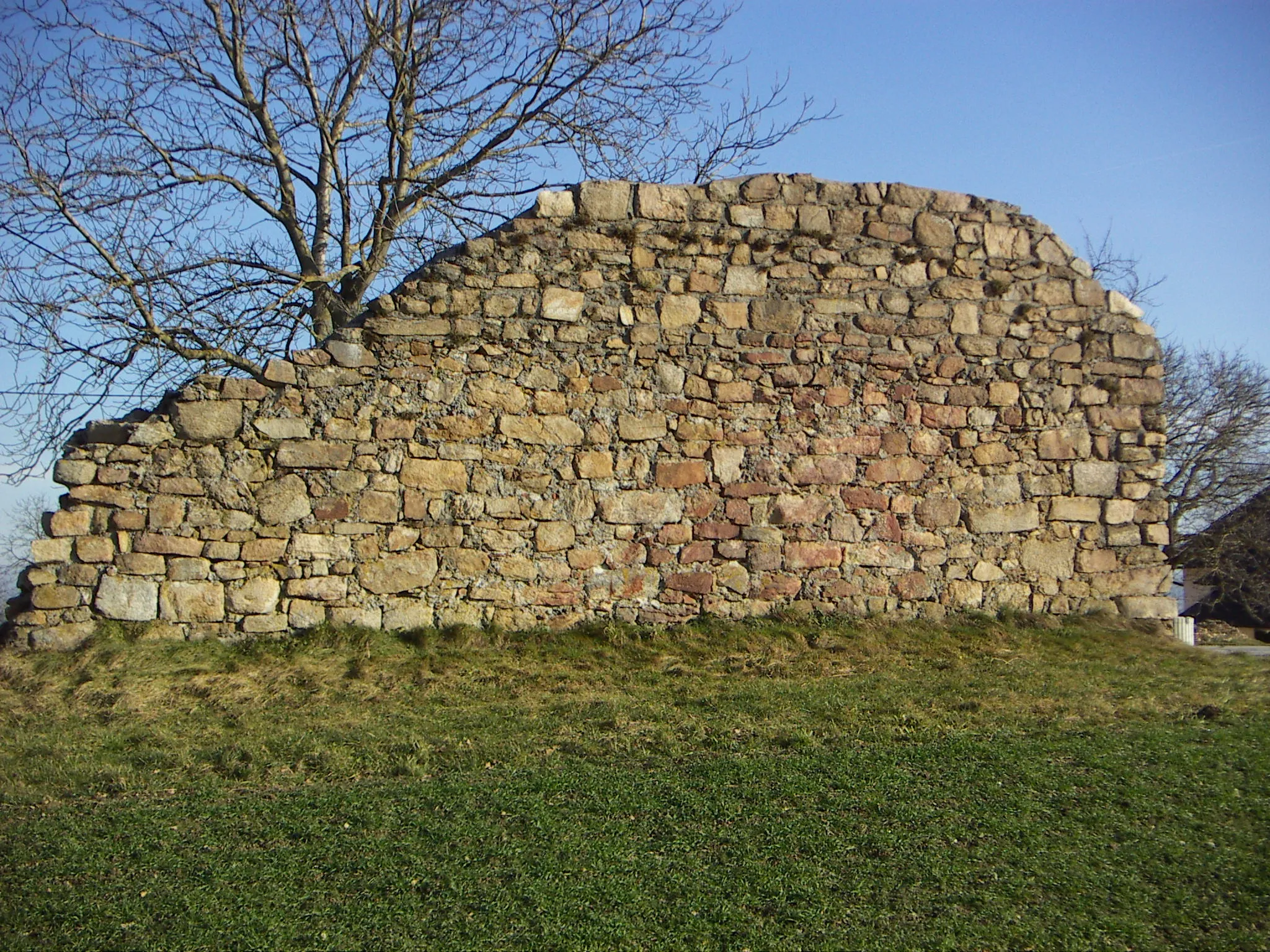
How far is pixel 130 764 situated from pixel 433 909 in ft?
8.45

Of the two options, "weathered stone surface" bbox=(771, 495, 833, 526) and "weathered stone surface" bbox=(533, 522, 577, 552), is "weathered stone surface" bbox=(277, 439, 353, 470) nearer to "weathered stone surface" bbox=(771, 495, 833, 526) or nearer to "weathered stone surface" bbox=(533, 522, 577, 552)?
"weathered stone surface" bbox=(533, 522, 577, 552)

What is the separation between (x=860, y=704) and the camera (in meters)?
6.57

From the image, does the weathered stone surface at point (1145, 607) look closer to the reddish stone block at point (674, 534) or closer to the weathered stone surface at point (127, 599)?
the reddish stone block at point (674, 534)

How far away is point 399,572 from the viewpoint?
791 cm

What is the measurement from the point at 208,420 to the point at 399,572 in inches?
71.6

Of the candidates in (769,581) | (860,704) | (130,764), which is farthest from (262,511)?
(860,704)

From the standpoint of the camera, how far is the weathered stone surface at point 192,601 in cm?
756

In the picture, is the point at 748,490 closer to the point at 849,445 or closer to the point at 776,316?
the point at 849,445

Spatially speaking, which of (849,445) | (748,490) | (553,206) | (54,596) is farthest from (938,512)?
(54,596)

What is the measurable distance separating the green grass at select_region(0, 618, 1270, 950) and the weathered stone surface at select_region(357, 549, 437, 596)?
1.25ft

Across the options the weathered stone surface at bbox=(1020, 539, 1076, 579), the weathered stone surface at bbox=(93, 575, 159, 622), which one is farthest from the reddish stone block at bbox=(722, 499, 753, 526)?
the weathered stone surface at bbox=(93, 575, 159, 622)

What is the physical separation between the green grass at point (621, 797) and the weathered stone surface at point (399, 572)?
1.25ft

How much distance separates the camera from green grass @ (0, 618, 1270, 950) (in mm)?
3871

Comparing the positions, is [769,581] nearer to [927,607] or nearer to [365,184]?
[927,607]
